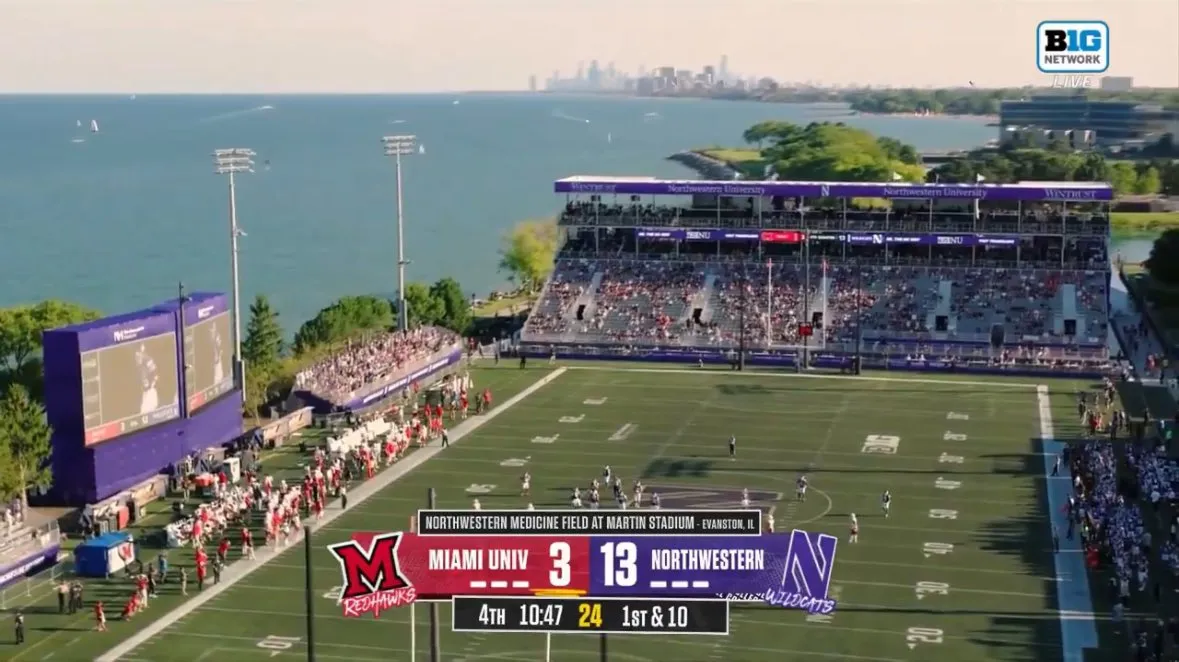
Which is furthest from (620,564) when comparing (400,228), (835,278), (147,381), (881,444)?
(835,278)

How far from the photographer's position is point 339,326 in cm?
5438

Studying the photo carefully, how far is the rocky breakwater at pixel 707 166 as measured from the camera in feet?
512

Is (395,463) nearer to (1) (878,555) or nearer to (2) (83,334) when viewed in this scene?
(2) (83,334)

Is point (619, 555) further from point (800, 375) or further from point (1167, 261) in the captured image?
point (1167, 261)

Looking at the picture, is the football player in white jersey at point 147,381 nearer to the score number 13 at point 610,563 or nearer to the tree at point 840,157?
the score number 13 at point 610,563

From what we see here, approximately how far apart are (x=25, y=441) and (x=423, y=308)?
26.9m

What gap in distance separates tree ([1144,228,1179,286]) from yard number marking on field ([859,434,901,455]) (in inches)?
1214

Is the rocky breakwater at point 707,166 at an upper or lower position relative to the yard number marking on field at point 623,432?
upper

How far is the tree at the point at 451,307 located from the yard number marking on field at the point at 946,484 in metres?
28.0

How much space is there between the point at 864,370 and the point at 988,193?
1140 cm

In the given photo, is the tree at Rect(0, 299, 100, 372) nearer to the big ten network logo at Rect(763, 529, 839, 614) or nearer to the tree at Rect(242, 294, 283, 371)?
the tree at Rect(242, 294, 283, 371)

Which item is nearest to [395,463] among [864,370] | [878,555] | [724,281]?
[878,555]

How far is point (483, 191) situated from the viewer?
158250 millimetres

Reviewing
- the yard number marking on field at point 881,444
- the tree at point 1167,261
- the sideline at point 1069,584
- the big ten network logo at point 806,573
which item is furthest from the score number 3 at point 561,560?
the tree at point 1167,261
